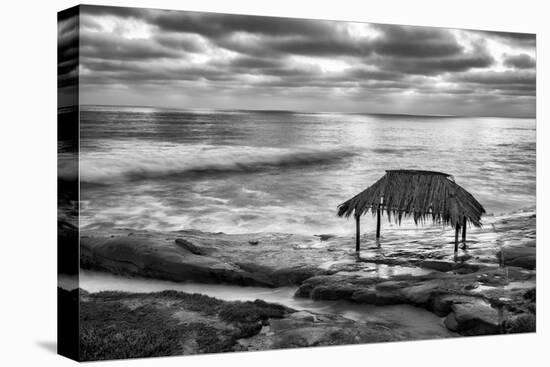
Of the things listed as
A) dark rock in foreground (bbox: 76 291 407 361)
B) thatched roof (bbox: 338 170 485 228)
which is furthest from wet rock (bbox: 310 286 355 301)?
thatched roof (bbox: 338 170 485 228)

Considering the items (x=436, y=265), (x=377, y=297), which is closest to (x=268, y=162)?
(x=377, y=297)

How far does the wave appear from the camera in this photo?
551 inches

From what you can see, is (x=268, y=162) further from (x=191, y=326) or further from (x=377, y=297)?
(x=191, y=326)

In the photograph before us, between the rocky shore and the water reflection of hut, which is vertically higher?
the water reflection of hut

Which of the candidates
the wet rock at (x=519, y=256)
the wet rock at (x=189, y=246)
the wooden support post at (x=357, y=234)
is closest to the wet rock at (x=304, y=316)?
the wooden support post at (x=357, y=234)

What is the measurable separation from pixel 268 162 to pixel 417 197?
263 centimetres

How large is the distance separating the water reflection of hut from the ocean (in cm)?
18

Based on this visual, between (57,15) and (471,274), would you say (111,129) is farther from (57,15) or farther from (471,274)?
(471,274)

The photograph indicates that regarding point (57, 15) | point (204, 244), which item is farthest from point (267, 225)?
point (57, 15)

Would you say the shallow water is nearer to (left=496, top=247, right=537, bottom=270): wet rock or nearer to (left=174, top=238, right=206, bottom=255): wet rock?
(left=174, top=238, right=206, bottom=255): wet rock

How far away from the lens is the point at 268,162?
15.4 metres

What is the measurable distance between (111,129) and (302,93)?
11.4 ft

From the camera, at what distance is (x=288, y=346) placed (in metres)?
14.7

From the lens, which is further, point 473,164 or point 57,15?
point 473,164
